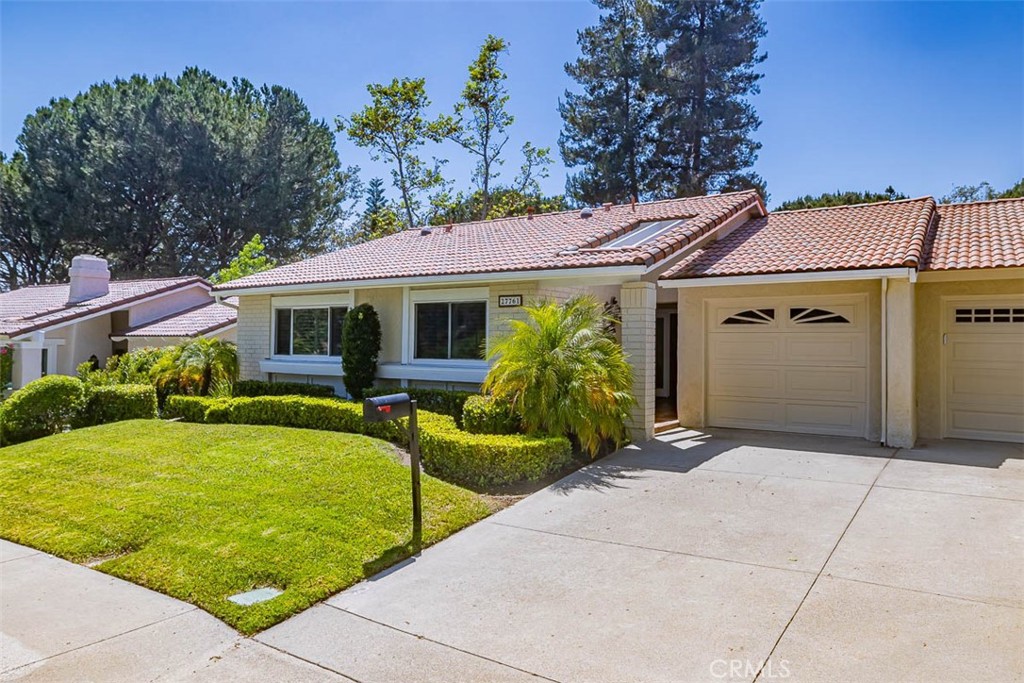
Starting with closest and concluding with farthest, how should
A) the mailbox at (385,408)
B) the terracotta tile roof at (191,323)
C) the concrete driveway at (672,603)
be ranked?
the concrete driveway at (672,603)
the mailbox at (385,408)
the terracotta tile roof at (191,323)

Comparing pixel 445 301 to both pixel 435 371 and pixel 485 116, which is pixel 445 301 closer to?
pixel 435 371

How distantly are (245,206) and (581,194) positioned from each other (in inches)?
716

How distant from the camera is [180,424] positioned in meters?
12.3

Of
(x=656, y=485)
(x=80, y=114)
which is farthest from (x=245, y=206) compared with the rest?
(x=656, y=485)

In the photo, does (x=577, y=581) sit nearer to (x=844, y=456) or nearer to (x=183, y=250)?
(x=844, y=456)

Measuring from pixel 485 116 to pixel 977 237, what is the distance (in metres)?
22.9

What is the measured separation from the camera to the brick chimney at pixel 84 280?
23266 mm

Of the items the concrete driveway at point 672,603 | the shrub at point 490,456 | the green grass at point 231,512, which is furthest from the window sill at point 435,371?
the concrete driveway at point 672,603

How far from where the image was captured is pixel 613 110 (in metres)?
30.0

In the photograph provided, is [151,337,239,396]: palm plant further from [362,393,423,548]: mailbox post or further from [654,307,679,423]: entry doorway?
[362,393,423,548]: mailbox post

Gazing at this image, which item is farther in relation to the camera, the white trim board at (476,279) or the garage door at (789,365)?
the garage door at (789,365)

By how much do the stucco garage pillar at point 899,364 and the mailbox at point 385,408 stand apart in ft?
25.1

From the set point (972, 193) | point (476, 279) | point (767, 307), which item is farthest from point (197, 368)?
point (972, 193)

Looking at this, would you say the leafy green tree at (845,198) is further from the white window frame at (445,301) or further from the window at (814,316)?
the white window frame at (445,301)
